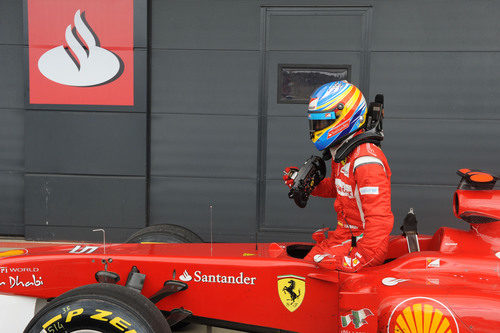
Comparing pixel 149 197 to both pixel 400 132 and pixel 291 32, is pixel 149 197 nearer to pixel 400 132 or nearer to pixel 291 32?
pixel 291 32

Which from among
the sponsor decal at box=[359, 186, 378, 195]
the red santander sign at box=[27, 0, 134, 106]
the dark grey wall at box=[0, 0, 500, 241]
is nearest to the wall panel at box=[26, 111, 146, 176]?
the dark grey wall at box=[0, 0, 500, 241]

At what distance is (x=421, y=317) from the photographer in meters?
2.43

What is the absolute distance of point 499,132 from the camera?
596cm

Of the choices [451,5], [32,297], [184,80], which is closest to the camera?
[32,297]

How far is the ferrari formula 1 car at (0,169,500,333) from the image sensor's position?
8.18 ft

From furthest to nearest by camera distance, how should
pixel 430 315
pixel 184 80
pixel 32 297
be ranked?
1. pixel 184 80
2. pixel 32 297
3. pixel 430 315

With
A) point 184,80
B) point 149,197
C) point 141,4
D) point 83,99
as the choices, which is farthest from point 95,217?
point 141,4

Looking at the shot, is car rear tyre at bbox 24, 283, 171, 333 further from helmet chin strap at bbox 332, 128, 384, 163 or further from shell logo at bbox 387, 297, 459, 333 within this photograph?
helmet chin strap at bbox 332, 128, 384, 163

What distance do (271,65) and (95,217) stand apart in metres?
3.11

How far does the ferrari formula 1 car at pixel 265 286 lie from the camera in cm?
249

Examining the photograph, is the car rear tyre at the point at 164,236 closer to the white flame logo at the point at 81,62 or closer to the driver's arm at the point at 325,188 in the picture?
the driver's arm at the point at 325,188

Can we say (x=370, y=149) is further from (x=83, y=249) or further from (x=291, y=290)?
(x=83, y=249)

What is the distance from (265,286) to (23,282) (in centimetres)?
159

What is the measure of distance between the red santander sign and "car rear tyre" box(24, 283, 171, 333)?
3981mm
